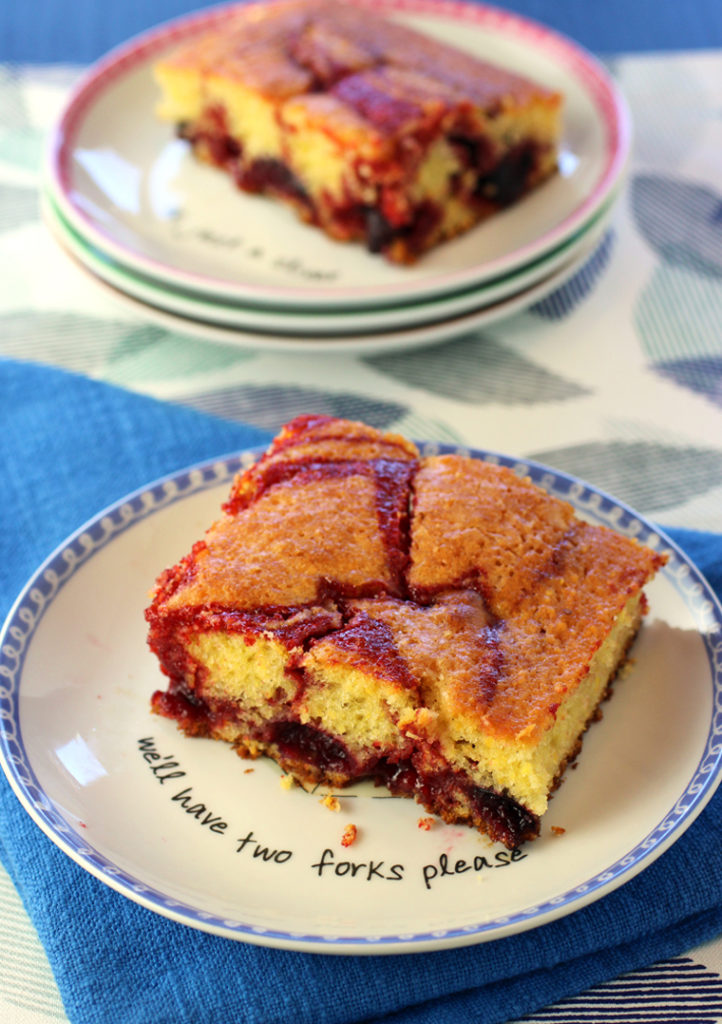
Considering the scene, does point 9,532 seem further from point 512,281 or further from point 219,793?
point 512,281

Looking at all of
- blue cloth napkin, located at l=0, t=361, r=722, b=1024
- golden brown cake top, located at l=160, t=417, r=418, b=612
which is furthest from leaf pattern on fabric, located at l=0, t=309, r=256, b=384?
blue cloth napkin, located at l=0, t=361, r=722, b=1024

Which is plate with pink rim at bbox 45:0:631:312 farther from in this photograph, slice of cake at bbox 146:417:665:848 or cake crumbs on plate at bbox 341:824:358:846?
cake crumbs on plate at bbox 341:824:358:846

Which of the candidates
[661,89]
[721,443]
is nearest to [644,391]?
[721,443]

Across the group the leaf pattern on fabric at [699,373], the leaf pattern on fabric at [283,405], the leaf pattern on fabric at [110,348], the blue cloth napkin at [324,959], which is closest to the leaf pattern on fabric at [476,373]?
the leaf pattern on fabric at [283,405]

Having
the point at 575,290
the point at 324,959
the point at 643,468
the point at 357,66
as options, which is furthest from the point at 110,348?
the point at 324,959

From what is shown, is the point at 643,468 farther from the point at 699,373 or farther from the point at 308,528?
the point at 308,528
